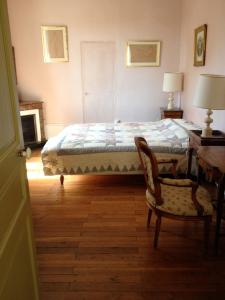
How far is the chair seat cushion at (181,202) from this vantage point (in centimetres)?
199

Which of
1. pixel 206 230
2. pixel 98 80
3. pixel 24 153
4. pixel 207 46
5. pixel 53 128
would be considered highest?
pixel 207 46

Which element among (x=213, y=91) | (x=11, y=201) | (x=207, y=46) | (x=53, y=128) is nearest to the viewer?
(x=11, y=201)

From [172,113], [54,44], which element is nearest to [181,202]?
[172,113]

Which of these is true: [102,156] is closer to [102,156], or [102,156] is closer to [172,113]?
[102,156]

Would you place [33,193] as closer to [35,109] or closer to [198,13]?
[35,109]

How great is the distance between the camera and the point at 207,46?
355 centimetres

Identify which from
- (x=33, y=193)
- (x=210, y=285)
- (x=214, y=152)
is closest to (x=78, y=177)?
(x=33, y=193)

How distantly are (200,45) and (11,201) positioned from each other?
12.1 feet

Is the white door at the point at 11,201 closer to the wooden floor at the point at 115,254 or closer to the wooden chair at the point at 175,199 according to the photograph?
the wooden floor at the point at 115,254

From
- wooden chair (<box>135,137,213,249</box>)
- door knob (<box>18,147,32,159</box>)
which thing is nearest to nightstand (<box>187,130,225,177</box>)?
wooden chair (<box>135,137,213,249</box>)

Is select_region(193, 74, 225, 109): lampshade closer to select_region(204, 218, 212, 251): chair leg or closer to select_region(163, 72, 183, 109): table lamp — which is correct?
select_region(204, 218, 212, 251): chair leg

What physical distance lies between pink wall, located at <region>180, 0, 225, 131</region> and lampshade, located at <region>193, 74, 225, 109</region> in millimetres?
731

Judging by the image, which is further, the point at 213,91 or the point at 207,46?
the point at 207,46

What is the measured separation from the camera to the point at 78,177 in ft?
11.9
